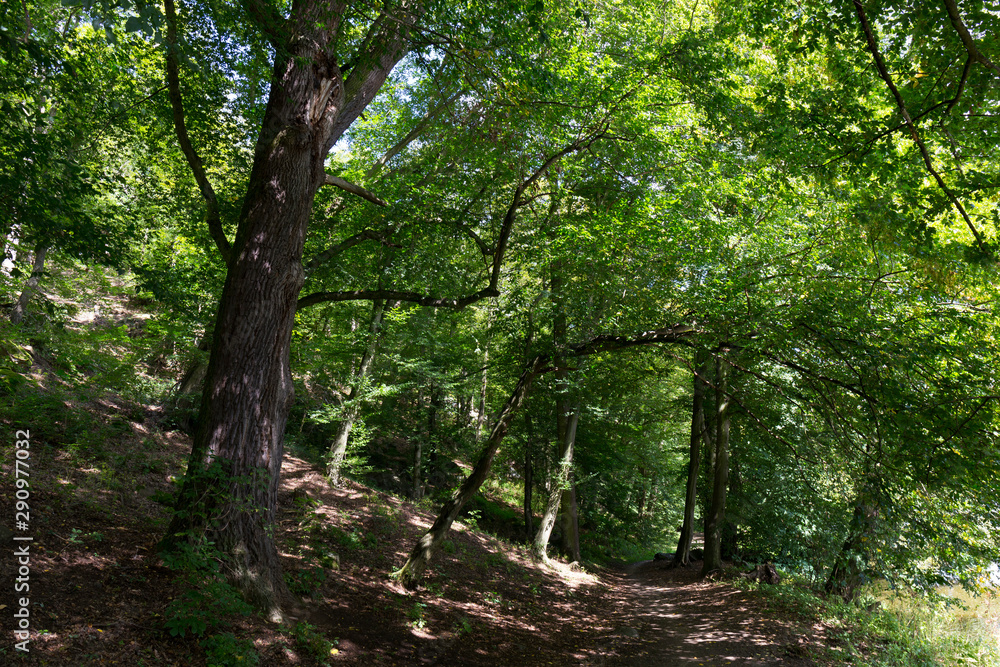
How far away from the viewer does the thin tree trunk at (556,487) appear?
14.0 m

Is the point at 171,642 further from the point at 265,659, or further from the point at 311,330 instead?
the point at 311,330

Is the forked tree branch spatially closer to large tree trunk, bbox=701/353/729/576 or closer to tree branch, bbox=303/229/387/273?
tree branch, bbox=303/229/387/273

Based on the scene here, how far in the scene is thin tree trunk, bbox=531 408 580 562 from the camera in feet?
45.9

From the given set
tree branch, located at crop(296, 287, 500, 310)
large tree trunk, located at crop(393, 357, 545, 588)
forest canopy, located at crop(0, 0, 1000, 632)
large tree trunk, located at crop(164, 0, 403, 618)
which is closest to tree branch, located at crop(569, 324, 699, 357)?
forest canopy, located at crop(0, 0, 1000, 632)

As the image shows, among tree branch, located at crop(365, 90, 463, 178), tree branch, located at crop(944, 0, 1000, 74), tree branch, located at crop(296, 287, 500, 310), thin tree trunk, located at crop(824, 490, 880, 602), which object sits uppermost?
tree branch, located at crop(365, 90, 463, 178)

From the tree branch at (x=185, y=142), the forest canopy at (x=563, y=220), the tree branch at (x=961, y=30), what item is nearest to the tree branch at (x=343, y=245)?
the forest canopy at (x=563, y=220)

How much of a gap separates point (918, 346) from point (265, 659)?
22.4 feet

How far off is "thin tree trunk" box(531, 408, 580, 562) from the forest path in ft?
6.85

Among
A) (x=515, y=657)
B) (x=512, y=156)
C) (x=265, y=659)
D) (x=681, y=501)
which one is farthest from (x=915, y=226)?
(x=681, y=501)

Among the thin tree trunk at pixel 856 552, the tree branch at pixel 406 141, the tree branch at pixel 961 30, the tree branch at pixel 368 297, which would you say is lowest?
the thin tree trunk at pixel 856 552

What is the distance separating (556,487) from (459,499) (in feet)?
22.3

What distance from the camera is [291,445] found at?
1490 cm

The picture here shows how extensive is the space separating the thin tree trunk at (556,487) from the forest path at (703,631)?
2.09 meters

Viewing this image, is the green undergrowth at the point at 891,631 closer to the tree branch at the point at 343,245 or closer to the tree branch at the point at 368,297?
the tree branch at the point at 368,297
